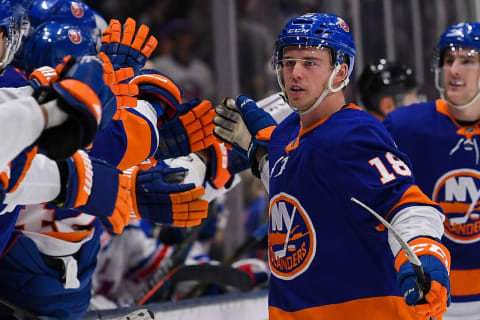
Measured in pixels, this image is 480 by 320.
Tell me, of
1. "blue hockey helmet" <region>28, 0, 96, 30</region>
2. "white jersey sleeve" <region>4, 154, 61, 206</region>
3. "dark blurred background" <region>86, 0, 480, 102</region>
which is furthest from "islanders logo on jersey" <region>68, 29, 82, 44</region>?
"dark blurred background" <region>86, 0, 480, 102</region>

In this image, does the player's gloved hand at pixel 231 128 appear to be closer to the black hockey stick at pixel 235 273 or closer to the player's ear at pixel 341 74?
the player's ear at pixel 341 74

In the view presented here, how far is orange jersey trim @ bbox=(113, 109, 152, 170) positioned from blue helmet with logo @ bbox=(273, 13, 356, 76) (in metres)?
0.46

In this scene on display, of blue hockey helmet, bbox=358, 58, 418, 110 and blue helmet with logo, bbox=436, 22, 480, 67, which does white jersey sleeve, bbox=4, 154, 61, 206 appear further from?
blue hockey helmet, bbox=358, 58, 418, 110

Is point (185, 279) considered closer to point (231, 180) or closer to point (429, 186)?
point (231, 180)

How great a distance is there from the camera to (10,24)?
6.73 feet

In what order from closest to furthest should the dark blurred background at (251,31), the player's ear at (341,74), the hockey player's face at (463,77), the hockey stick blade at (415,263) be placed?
the hockey stick blade at (415,263) < the player's ear at (341,74) < the hockey player's face at (463,77) < the dark blurred background at (251,31)

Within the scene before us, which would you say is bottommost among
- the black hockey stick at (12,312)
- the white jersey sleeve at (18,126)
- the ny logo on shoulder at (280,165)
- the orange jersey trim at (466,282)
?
the orange jersey trim at (466,282)

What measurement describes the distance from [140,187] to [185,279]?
1.59 meters

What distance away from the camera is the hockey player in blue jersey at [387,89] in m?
3.84

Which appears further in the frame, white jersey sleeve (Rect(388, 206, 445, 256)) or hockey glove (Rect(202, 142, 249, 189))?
hockey glove (Rect(202, 142, 249, 189))

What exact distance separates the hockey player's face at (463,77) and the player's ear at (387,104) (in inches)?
33.9

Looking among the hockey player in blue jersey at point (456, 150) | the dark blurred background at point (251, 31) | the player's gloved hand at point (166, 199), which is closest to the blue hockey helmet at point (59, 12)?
the player's gloved hand at point (166, 199)

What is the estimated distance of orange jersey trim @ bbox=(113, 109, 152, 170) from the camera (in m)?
2.36

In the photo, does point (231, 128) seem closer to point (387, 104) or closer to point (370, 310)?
point (370, 310)
